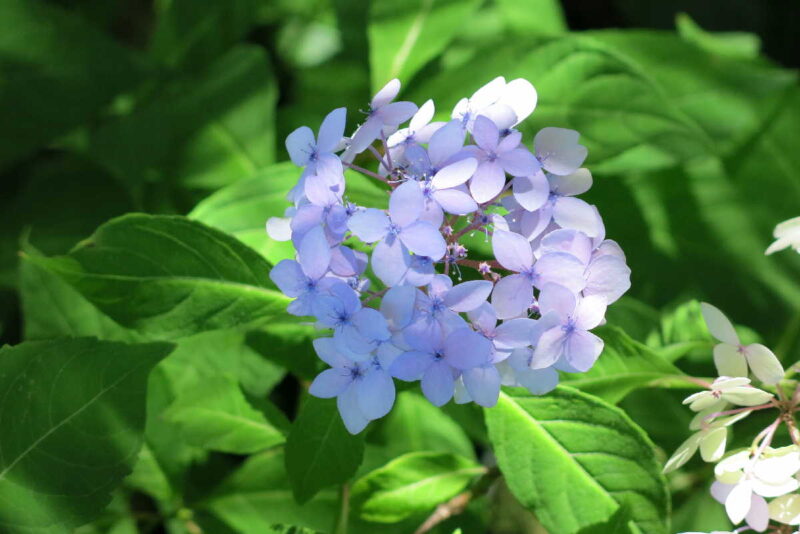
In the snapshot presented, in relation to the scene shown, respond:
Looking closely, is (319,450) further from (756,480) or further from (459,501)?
(756,480)

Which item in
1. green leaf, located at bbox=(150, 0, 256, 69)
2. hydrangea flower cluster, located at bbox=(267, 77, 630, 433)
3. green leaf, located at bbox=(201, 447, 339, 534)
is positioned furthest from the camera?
green leaf, located at bbox=(150, 0, 256, 69)

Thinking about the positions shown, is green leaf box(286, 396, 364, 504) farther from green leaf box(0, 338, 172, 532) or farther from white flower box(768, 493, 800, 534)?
white flower box(768, 493, 800, 534)

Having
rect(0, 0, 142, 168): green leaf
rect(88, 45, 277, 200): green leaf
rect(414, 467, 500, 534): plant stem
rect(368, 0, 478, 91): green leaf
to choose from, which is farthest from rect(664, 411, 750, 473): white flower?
rect(0, 0, 142, 168): green leaf

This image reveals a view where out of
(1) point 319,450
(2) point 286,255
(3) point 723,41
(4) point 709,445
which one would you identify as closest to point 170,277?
(2) point 286,255

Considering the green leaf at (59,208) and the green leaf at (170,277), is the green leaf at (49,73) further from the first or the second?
the green leaf at (170,277)

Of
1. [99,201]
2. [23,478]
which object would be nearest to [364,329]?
[23,478]

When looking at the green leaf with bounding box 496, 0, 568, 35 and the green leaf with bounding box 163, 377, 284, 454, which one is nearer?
the green leaf with bounding box 163, 377, 284, 454
